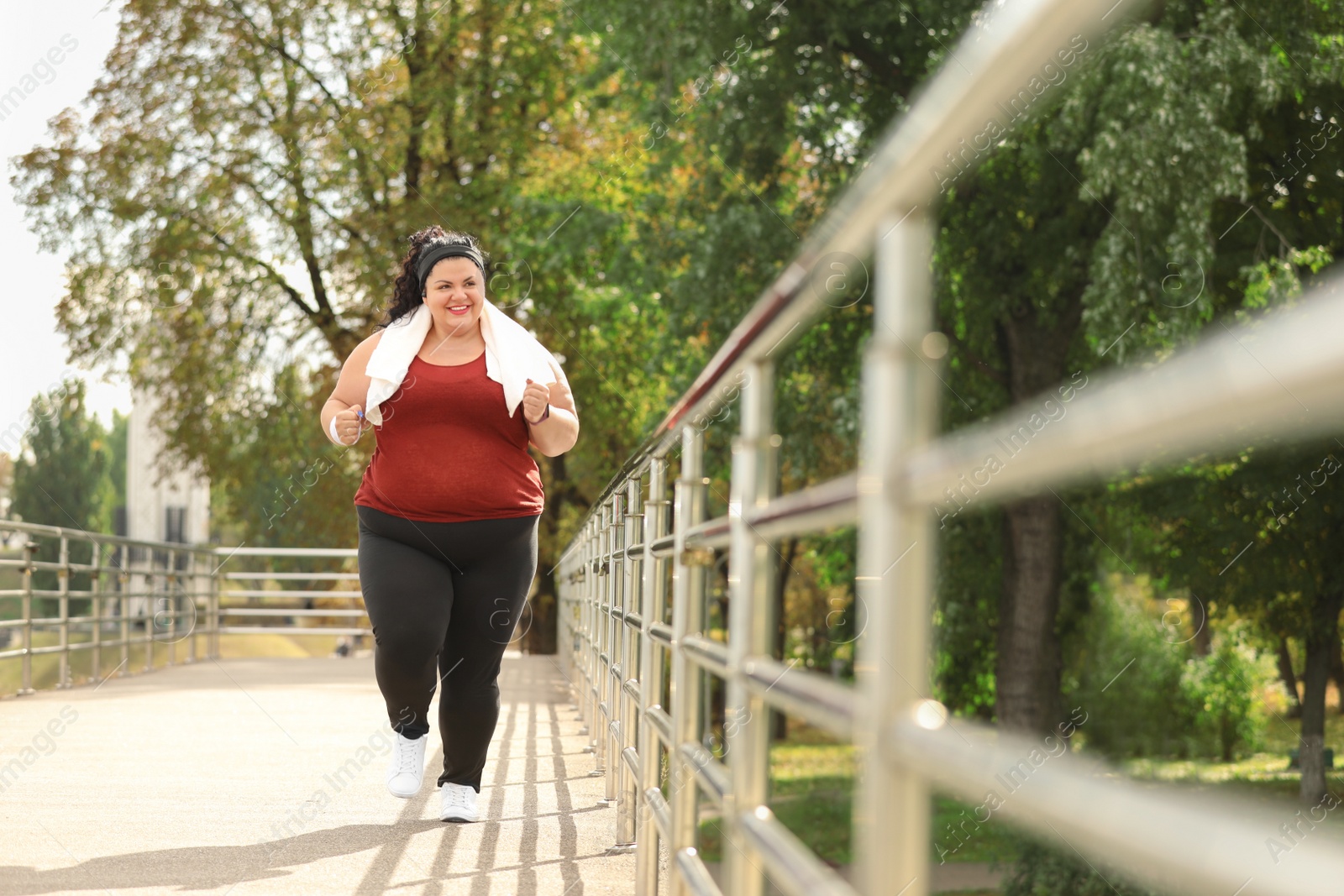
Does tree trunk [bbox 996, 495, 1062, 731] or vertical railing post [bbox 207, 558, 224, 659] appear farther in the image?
tree trunk [bbox 996, 495, 1062, 731]

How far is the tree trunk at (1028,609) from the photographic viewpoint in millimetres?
14188

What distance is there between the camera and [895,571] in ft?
3.38

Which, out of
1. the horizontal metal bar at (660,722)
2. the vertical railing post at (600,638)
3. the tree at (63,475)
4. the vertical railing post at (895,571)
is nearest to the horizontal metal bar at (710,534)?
the horizontal metal bar at (660,722)

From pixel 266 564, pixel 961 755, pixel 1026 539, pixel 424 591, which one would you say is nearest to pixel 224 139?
pixel 1026 539

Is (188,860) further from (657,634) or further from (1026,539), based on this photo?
(1026,539)

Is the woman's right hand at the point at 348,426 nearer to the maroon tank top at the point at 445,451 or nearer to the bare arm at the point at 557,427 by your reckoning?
the maroon tank top at the point at 445,451

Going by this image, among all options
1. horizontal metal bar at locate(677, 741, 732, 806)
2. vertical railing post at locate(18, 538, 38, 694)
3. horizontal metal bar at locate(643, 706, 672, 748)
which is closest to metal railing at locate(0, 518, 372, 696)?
vertical railing post at locate(18, 538, 38, 694)

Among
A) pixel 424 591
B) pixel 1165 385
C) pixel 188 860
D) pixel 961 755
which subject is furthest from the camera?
pixel 424 591

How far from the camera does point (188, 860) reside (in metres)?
3.14

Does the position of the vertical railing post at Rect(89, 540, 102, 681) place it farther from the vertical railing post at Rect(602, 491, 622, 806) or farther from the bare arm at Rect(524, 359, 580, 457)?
the bare arm at Rect(524, 359, 580, 457)

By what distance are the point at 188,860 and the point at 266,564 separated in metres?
45.8

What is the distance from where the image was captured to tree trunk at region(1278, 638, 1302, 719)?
1837 cm

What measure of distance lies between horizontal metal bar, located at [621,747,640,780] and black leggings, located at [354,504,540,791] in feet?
1.48

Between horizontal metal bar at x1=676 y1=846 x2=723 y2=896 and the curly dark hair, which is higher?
the curly dark hair
